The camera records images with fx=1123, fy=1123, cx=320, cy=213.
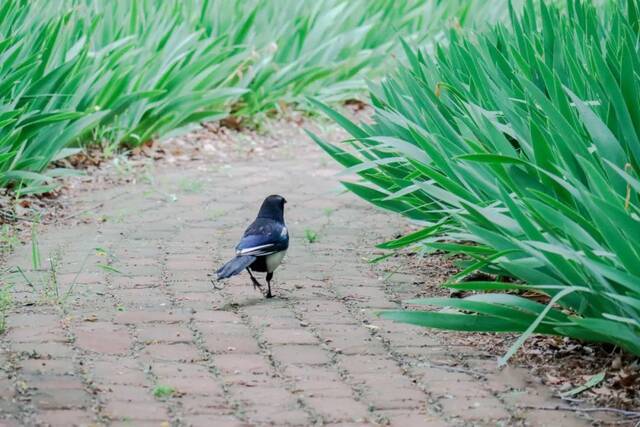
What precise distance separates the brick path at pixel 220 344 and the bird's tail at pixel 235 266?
156 millimetres

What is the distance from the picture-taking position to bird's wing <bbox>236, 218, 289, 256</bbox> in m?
4.25

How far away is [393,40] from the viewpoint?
918 cm

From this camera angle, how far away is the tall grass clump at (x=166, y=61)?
5918 millimetres

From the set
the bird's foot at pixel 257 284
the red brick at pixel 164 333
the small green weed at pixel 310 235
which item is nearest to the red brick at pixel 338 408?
the red brick at pixel 164 333

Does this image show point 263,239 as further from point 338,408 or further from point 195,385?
point 338,408

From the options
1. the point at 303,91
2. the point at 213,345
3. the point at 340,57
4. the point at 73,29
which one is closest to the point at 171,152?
the point at 73,29

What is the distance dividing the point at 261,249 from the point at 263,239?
0.16ft

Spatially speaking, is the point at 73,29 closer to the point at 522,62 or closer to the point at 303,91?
the point at 303,91

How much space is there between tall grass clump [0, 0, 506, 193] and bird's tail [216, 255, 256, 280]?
5.38 feet

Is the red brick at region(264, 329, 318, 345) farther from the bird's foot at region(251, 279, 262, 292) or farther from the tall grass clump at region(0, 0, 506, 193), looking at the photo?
the tall grass clump at region(0, 0, 506, 193)

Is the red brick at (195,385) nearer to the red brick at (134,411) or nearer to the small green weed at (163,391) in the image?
the small green weed at (163,391)

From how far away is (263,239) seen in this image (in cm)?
429

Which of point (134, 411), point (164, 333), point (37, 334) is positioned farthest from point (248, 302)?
point (134, 411)

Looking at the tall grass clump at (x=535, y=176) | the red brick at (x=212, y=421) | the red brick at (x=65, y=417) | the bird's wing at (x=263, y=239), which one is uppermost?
the tall grass clump at (x=535, y=176)
